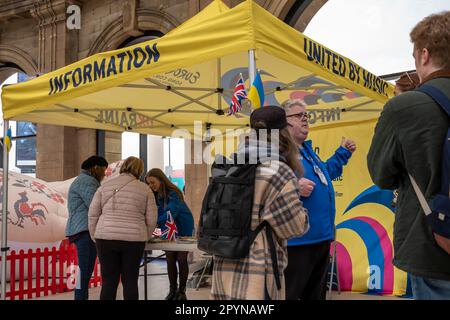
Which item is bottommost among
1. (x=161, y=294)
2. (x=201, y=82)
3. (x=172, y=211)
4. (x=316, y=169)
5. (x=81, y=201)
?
(x=161, y=294)

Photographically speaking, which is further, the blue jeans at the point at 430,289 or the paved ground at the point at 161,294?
the paved ground at the point at 161,294

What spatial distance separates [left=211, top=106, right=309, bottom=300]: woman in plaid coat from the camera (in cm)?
250

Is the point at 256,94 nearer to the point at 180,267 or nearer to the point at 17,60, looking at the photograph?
the point at 180,267

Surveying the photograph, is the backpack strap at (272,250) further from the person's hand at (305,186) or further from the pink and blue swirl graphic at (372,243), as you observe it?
the pink and blue swirl graphic at (372,243)

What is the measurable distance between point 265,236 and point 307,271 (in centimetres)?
91

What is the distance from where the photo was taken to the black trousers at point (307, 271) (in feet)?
10.7

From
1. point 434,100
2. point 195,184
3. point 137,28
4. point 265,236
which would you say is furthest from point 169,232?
point 137,28

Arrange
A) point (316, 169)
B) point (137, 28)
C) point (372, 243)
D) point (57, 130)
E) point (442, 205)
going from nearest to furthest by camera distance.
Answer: point (442, 205) < point (316, 169) < point (372, 243) < point (137, 28) < point (57, 130)

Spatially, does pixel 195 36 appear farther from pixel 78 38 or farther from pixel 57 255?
pixel 78 38

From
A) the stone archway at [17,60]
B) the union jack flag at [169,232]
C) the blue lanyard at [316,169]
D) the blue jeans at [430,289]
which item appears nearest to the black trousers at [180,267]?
the union jack flag at [169,232]

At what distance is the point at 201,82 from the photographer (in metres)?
6.57

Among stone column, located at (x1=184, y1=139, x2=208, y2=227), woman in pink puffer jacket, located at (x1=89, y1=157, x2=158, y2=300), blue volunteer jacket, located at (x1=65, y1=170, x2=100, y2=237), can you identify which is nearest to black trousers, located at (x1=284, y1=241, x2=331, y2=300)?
woman in pink puffer jacket, located at (x1=89, y1=157, x2=158, y2=300)

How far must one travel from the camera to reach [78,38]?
13492 mm

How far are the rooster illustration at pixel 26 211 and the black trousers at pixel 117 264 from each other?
159 inches
